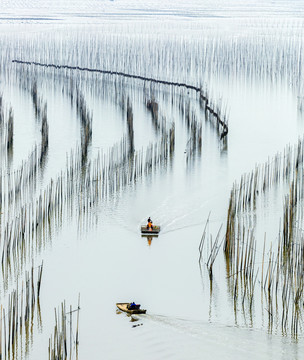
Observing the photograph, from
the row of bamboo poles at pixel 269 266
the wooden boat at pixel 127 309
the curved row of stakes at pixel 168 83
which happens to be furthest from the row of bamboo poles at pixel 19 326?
the curved row of stakes at pixel 168 83

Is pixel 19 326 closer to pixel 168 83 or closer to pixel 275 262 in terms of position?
pixel 275 262

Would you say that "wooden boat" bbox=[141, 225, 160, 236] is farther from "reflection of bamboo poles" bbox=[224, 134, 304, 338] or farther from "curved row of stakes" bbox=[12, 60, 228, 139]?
"curved row of stakes" bbox=[12, 60, 228, 139]

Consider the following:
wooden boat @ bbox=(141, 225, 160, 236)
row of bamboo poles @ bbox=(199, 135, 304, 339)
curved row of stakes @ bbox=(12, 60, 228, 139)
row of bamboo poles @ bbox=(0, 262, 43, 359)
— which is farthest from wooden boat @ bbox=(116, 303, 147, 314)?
curved row of stakes @ bbox=(12, 60, 228, 139)

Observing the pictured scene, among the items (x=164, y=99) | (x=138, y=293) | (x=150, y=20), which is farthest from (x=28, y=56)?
(x=138, y=293)

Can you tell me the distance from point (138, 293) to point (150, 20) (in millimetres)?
31826

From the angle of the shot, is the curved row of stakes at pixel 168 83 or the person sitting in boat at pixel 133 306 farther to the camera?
the curved row of stakes at pixel 168 83

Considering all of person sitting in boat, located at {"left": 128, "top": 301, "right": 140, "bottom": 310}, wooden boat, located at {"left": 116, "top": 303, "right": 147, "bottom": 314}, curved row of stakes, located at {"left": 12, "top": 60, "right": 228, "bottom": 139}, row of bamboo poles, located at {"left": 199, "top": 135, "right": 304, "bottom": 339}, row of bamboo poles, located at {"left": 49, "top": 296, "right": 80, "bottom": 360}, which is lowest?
row of bamboo poles, located at {"left": 49, "top": 296, "right": 80, "bottom": 360}

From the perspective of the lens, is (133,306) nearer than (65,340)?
No

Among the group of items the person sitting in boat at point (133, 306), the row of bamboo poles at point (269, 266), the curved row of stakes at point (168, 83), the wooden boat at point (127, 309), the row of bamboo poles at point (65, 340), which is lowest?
the row of bamboo poles at point (65, 340)

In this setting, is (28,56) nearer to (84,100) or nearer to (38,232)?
(84,100)

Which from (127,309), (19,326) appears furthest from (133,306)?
(19,326)

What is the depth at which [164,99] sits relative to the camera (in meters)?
18.2

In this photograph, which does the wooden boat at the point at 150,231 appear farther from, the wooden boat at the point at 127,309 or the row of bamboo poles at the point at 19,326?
the row of bamboo poles at the point at 19,326

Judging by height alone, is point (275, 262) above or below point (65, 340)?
above
